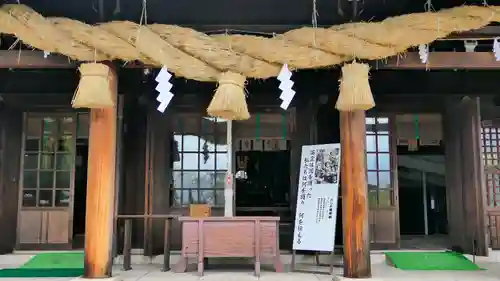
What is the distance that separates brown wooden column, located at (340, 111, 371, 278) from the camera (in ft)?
15.1

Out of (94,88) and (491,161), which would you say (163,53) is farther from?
(491,161)

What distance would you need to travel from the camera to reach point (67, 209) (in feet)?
21.4

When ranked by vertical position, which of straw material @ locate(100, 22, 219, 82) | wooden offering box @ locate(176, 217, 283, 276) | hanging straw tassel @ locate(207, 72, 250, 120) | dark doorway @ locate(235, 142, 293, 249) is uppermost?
straw material @ locate(100, 22, 219, 82)

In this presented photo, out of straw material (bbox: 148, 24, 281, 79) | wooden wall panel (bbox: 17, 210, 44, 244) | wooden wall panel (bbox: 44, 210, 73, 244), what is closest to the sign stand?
straw material (bbox: 148, 24, 281, 79)

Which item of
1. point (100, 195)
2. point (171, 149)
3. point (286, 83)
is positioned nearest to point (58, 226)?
point (171, 149)

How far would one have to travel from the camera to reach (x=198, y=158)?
21.8 feet

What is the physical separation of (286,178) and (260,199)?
82cm

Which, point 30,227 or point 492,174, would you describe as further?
point 492,174

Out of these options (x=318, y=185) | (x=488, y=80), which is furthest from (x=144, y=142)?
(x=488, y=80)

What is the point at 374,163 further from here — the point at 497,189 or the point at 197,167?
the point at 197,167

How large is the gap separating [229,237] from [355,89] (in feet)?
6.94

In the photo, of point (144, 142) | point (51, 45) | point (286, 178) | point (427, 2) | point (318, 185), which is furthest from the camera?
point (286, 178)

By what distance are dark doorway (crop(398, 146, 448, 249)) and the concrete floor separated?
16.1ft

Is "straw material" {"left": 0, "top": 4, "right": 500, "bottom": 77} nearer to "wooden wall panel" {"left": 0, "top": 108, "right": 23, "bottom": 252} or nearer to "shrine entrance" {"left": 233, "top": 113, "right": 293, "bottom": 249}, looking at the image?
"shrine entrance" {"left": 233, "top": 113, "right": 293, "bottom": 249}
